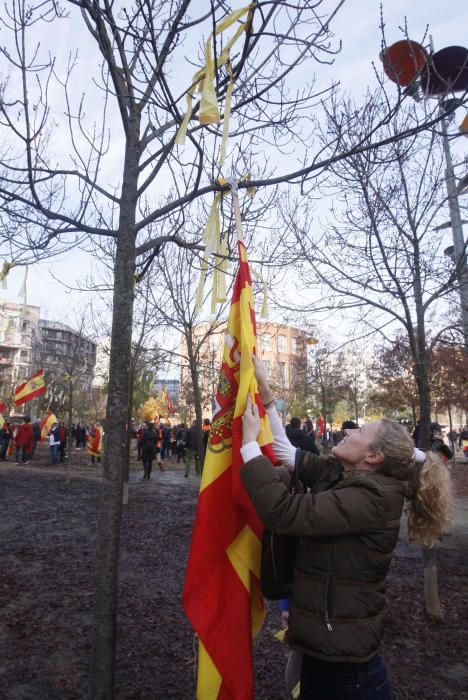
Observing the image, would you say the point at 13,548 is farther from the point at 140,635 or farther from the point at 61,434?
the point at 61,434

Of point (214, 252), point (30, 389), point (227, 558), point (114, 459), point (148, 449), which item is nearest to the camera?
point (227, 558)

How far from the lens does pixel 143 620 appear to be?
455 centimetres

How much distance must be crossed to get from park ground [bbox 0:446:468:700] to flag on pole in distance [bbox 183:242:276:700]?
170 cm

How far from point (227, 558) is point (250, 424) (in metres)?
0.66

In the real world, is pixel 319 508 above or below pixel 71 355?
below

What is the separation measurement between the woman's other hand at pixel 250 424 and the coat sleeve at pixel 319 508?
9.7 inches

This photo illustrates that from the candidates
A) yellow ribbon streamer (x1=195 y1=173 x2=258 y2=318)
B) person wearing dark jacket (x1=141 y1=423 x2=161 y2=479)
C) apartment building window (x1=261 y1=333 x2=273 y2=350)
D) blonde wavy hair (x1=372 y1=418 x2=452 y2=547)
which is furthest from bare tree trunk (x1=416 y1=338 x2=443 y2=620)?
person wearing dark jacket (x1=141 y1=423 x2=161 y2=479)

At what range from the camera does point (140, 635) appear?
13.9ft

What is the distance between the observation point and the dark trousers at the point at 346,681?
71.5 inches

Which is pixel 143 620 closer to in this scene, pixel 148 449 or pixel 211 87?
pixel 211 87

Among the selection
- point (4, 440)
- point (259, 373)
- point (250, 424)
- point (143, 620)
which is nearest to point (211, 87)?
point (259, 373)

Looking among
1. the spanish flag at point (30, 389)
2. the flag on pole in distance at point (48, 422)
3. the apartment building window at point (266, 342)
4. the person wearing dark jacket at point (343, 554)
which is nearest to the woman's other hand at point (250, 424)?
the person wearing dark jacket at point (343, 554)

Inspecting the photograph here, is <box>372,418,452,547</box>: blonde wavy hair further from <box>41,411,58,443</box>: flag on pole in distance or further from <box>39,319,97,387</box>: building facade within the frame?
<box>41,411,58,443</box>: flag on pole in distance

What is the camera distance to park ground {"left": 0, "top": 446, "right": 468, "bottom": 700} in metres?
3.51
